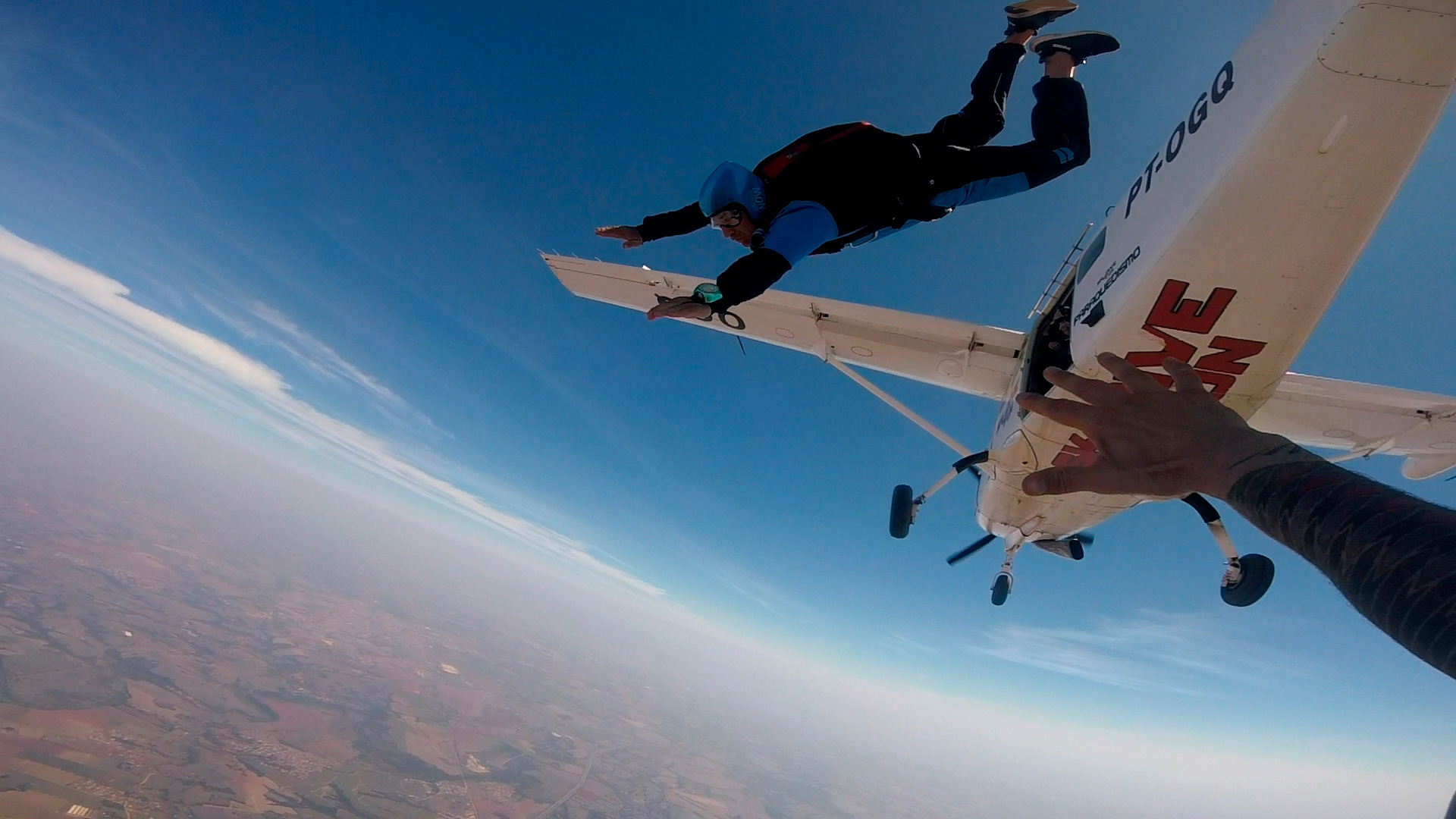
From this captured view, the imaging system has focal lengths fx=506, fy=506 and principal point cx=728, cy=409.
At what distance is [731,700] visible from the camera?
414 feet

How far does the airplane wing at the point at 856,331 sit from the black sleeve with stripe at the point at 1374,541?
3.90 m

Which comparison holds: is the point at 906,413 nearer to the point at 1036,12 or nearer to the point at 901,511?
the point at 901,511

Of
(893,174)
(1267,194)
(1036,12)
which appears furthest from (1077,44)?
(1267,194)

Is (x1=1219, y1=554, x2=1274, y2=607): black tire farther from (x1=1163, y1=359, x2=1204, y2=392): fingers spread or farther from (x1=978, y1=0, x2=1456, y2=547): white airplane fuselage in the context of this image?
(x1=1163, y1=359, x2=1204, y2=392): fingers spread

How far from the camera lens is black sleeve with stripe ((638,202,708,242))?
349cm

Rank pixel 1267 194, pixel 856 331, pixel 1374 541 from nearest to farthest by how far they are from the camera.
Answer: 1. pixel 1374 541
2. pixel 1267 194
3. pixel 856 331

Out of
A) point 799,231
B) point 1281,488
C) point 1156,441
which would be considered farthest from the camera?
point 799,231

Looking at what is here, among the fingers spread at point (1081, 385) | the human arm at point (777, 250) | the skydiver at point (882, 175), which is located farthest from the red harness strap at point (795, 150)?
the fingers spread at point (1081, 385)

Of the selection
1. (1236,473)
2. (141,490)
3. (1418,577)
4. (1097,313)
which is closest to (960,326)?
(1097,313)

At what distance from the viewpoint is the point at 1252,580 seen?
3.25 meters

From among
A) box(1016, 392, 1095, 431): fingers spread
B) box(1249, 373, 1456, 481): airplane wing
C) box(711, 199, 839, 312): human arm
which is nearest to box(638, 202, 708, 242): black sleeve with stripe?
box(711, 199, 839, 312): human arm

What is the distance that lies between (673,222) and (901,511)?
3.21 m

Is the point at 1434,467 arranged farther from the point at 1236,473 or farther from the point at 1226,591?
the point at 1236,473

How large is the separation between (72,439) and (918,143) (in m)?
203
